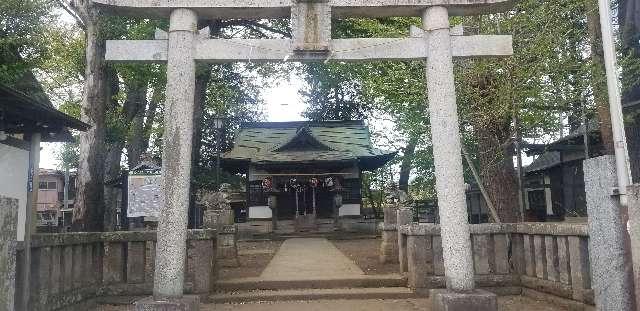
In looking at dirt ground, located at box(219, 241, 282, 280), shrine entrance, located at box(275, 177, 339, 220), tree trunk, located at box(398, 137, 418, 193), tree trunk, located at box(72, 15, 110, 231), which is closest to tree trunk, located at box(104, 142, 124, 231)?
dirt ground, located at box(219, 241, 282, 280)

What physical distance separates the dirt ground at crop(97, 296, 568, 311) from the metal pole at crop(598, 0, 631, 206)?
3.39 m

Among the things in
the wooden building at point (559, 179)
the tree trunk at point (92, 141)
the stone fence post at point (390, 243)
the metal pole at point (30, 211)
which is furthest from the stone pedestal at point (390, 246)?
the wooden building at point (559, 179)

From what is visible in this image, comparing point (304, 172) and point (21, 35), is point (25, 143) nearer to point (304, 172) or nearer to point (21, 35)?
point (21, 35)

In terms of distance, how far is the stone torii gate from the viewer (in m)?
6.61

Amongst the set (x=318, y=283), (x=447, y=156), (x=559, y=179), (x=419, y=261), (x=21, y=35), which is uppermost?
(x=21, y=35)

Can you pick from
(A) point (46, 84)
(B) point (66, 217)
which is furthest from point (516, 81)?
(B) point (66, 217)

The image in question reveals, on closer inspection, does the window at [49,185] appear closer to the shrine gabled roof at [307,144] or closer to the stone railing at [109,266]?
the shrine gabled roof at [307,144]

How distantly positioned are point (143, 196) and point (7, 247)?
809 cm

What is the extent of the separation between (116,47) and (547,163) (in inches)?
891

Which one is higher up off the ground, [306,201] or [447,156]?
[447,156]

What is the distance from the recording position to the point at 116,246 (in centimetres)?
825

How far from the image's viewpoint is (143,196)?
1099 centimetres

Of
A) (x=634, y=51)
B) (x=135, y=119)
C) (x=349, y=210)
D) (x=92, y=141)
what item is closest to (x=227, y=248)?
(x=92, y=141)

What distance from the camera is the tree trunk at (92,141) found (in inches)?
452
